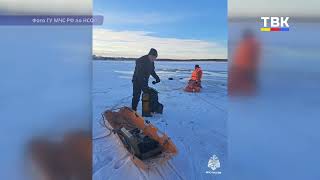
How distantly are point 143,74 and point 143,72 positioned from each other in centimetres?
1

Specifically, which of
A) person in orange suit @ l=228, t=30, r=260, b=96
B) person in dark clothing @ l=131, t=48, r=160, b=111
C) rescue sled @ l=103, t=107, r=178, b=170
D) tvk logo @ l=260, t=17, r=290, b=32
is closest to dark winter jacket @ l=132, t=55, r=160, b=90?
person in dark clothing @ l=131, t=48, r=160, b=111

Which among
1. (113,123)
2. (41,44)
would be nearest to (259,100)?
(113,123)

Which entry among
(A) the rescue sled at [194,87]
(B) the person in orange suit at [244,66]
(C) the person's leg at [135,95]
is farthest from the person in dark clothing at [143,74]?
(B) the person in orange suit at [244,66]

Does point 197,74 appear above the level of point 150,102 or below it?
above

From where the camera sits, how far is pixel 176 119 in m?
2.12

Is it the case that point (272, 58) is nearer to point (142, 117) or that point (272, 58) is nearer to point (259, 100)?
point (259, 100)

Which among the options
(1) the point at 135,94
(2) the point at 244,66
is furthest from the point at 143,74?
(2) the point at 244,66

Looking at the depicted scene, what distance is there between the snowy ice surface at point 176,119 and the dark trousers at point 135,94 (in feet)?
0.08

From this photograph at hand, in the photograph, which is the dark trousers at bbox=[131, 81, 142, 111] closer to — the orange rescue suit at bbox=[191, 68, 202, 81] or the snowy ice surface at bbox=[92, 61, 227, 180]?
the snowy ice surface at bbox=[92, 61, 227, 180]

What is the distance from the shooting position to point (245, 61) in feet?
6.88

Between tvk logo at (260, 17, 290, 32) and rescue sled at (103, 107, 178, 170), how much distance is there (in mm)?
774

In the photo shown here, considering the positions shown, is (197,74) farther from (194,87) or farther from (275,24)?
(275,24)

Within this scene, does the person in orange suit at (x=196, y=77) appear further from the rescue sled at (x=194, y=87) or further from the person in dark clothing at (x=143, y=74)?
the person in dark clothing at (x=143, y=74)

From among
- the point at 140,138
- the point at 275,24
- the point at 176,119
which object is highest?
the point at 275,24
